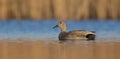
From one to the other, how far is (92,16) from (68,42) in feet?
26.8

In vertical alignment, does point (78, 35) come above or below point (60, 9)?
above

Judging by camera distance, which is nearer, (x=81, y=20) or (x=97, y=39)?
(x=97, y=39)

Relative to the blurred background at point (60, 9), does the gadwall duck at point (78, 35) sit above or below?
above

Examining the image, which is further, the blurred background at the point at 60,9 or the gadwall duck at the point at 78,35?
the blurred background at the point at 60,9

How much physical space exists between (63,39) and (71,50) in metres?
2.67

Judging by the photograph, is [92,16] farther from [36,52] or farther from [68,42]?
[36,52]

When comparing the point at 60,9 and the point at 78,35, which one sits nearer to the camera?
the point at 78,35

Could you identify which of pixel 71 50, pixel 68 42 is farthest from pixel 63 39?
pixel 71 50

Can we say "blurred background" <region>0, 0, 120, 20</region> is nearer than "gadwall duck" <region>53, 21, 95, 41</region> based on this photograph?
No

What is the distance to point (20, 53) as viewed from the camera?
1093cm

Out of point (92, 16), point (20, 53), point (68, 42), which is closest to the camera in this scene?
point (20, 53)

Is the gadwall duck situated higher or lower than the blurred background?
higher

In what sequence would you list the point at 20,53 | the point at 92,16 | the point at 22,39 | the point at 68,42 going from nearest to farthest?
the point at 20,53
the point at 68,42
the point at 22,39
the point at 92,16

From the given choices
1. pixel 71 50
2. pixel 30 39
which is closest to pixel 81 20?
pixel 30 39
